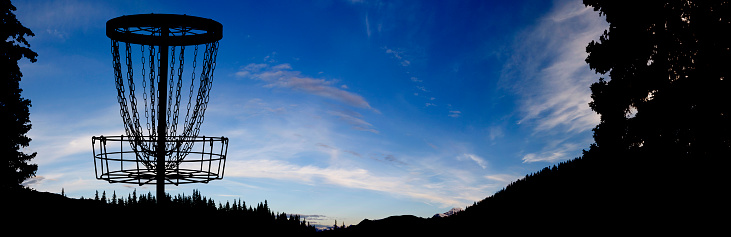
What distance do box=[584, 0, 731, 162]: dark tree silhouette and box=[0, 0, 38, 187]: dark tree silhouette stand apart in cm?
2716

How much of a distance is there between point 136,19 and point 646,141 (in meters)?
20.8

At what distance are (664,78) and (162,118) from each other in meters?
20.9

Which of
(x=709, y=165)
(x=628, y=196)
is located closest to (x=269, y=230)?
(x=628, y=196)

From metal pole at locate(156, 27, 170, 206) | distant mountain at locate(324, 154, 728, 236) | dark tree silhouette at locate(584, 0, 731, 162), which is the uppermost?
dark tree silhouette at locate(584, 0, 731, 162)

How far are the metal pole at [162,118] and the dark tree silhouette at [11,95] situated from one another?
20398 millimetres

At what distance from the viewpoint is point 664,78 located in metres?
20.6

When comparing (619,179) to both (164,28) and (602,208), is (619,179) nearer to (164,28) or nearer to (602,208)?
(602,208)

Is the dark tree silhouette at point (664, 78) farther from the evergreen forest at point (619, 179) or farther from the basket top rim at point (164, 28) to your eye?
the basket top rim at point (164, 28)

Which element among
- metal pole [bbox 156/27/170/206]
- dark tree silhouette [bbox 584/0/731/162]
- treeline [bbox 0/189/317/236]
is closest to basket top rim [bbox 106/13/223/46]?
metal pole [bbox 156/27/170/206]

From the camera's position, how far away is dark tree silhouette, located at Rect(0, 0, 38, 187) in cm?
2266

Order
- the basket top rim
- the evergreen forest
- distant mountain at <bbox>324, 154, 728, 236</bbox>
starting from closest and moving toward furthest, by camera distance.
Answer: the basket top rim < the evergreen forest < distant mountain at <bbox>324, 154, 728, 236</bbox>

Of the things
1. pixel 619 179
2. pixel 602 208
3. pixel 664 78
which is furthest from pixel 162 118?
pixel 664 78

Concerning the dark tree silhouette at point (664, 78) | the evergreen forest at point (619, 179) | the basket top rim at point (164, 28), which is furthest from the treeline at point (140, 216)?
the dark tree silhouette at point (664, 78)

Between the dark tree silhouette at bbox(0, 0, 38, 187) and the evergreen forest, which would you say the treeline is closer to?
the evergreen forest
